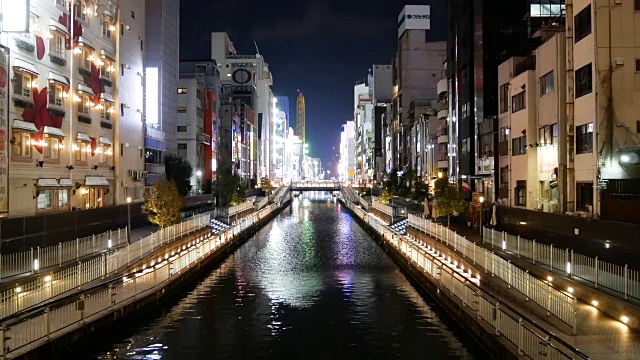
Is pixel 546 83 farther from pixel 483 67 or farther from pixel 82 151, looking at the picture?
pixel 82 151

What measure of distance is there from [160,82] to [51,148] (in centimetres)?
3463

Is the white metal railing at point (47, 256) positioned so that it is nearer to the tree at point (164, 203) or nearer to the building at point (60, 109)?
the building at point (60, 109)

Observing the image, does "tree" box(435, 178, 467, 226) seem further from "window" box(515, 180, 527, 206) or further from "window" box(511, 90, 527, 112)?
"window" box(511, 90, 527, 112)

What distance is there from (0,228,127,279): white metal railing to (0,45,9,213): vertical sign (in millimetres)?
5074

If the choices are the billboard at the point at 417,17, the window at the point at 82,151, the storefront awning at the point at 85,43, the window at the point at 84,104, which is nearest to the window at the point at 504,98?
the storefront awning at the point at 85,43

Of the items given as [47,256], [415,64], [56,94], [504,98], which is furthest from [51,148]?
[415,64]

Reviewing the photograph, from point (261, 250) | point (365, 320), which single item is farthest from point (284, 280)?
point (261, 250)

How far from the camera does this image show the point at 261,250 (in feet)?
153

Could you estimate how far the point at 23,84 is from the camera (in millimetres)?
34031

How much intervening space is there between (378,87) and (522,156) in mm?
129180

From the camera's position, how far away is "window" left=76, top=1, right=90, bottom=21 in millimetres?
42225

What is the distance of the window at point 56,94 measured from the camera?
3797cm

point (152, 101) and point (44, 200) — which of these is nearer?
point (44, 200)

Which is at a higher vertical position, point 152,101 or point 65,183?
point 152,101
